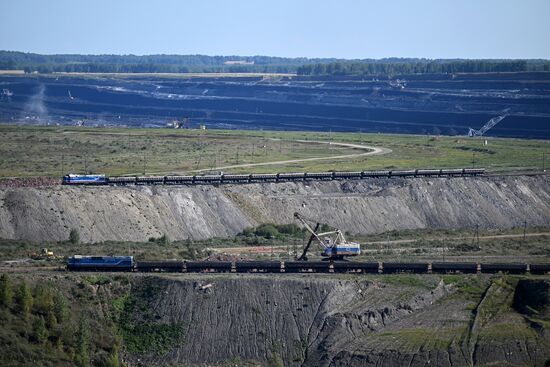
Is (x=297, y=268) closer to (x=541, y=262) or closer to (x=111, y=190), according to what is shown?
(x=541, y=262)

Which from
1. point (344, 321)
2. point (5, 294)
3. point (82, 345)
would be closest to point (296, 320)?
point (344, 321)

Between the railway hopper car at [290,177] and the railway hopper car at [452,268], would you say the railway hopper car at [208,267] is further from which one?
the railway hopper car at [290,177]

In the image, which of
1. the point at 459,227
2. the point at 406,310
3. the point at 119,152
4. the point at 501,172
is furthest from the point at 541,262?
the point at 119,152

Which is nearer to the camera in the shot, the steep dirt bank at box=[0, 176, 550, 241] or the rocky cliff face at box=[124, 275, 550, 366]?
the rocky cliff face at box=[124, 275, 550, 366]

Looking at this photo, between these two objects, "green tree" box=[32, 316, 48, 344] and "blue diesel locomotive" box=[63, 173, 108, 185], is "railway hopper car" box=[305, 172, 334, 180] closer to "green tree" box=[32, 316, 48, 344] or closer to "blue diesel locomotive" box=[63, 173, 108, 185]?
"blue diesel locomotive" box=[63, 173, 108, 185]

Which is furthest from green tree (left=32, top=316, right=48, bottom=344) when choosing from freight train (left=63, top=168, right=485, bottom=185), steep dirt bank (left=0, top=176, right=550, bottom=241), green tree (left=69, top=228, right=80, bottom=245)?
freight train (left=63, top=168, right=485, bottom=185)

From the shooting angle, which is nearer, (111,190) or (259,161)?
(111,190)
